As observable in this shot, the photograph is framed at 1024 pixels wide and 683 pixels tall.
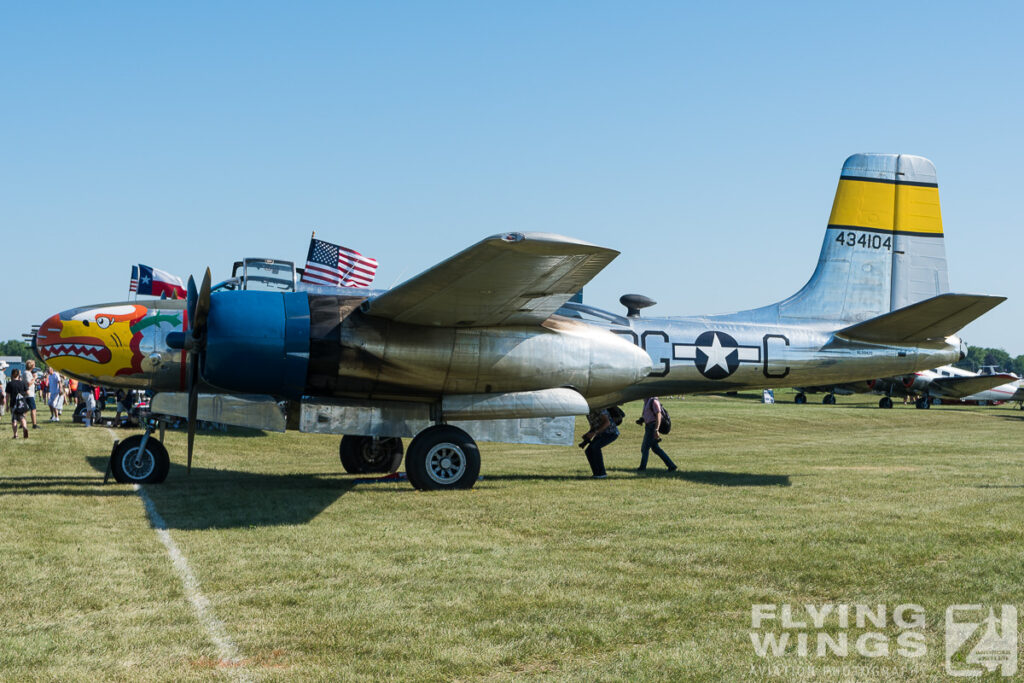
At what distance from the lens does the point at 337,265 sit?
841 inches

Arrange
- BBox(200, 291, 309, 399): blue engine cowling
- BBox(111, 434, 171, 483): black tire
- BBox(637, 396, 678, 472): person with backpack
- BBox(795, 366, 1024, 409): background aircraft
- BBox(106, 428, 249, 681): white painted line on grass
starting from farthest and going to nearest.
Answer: BBox(795, 366, 1024, 409): background aircraft < BBox(637, 396, 678, 472): person with backpack < BBox(111, 434, 171, 483): black tire < BBox(200, 291, 309, 399): blue engine cowling < BBox(106, 428, 249, 681): white painted line on grass

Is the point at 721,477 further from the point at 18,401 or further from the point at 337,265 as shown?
the point at 18,401

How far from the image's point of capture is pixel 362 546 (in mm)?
8641

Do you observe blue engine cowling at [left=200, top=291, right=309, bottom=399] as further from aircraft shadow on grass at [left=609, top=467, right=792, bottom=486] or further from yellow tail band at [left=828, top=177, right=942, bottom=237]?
yellow tail band at [left=828, top=177, right=942, bottom=237]

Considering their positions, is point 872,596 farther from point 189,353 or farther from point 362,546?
point 189,353

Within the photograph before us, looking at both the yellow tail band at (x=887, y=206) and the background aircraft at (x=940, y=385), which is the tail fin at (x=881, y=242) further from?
the background aircraft at (x=940, y=385)

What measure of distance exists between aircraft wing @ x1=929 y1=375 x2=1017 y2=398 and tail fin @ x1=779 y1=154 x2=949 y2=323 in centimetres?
4262

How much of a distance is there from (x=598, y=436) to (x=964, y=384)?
48237 mm

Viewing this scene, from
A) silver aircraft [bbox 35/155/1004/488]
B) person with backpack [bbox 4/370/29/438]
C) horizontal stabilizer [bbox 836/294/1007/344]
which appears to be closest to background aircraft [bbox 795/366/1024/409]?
silver aircraft [bbox 35/155/1004/488]

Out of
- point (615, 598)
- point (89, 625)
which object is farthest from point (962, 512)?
point (89, 625)

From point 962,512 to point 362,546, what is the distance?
7.03 m

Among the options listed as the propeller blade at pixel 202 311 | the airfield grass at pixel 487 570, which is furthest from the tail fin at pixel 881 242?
the propeller blade at pixel 202 311

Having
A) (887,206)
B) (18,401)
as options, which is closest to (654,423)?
(887,206)

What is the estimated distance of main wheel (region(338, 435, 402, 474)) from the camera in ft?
53.1
